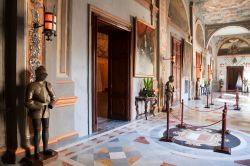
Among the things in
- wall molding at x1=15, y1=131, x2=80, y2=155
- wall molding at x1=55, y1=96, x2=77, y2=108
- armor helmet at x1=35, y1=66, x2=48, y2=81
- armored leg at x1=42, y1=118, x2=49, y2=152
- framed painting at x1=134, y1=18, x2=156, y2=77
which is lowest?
wall molding at x1=15, y1=131, x2=80, y2=155

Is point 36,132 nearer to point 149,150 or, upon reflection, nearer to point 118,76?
point 149,150

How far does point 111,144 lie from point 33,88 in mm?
2143

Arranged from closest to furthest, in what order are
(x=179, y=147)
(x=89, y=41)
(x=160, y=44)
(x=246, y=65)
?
(x=179, y=147)
(x=89, y=41)
(x=160, y=44)
(x=246, y=65)

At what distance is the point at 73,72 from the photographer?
188 inches

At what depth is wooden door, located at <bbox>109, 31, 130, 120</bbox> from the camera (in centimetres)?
697

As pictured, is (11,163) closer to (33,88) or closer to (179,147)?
(33,88)

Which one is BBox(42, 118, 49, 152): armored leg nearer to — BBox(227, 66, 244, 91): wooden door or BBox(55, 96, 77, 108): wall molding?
BBox(55, 96, 77, 108): wall molding

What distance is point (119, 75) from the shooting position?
713cm

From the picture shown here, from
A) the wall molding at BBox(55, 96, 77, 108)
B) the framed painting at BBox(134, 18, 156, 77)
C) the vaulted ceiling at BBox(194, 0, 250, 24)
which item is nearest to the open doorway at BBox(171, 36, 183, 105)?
the framed painting at BBox(134, 18, 156, 77)

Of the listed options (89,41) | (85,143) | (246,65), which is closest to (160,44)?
(89,41)

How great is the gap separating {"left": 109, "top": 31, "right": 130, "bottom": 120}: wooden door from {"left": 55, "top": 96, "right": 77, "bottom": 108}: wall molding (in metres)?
2.64

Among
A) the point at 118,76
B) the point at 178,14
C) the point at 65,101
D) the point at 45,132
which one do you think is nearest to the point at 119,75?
the point at 118,76

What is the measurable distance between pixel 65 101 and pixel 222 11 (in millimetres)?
15915

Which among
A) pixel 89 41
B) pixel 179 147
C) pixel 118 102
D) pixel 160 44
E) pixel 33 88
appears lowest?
pixel 179 147
